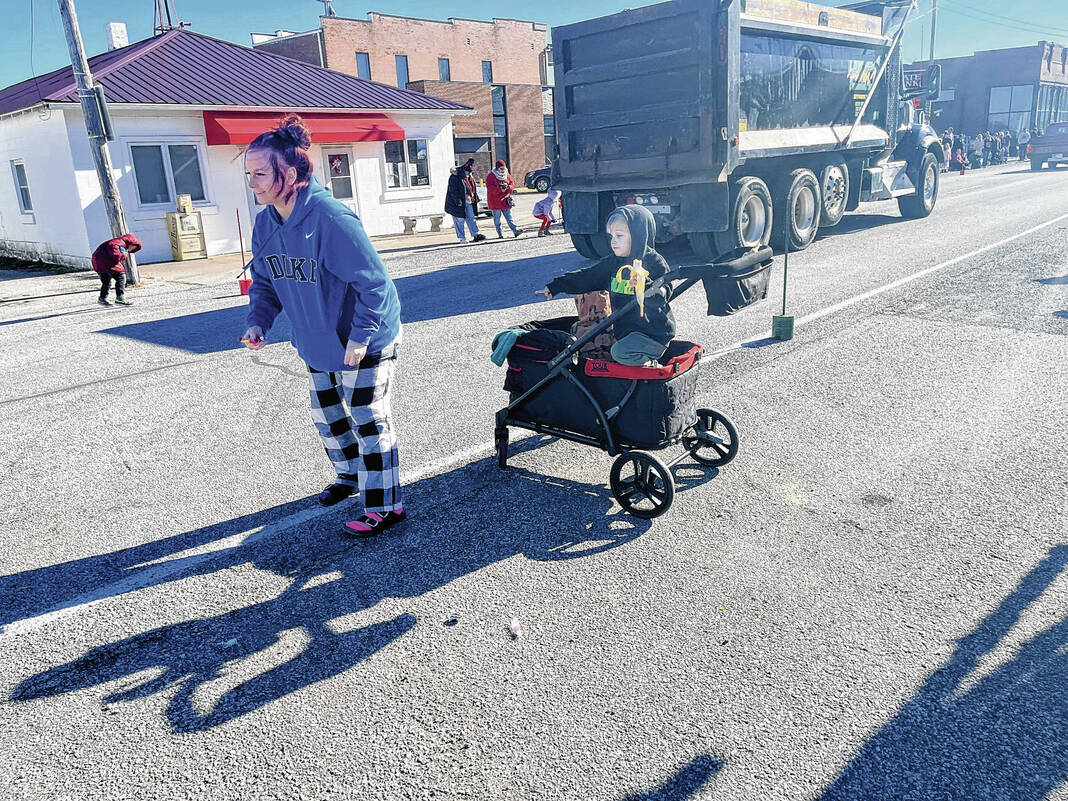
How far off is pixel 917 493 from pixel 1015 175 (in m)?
33.4

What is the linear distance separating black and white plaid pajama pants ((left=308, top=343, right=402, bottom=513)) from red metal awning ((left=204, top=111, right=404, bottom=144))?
45.7 ft

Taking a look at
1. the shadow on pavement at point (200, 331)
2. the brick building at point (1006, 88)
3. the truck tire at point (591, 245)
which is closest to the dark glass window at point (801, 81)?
the truck tire at point (591, 245)

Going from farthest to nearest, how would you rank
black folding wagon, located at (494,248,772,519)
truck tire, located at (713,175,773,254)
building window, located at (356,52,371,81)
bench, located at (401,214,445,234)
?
building window, located at (356,52,371,81) < bench, located at (401,214,445,234) < truck tire, located at (713,175,773,254) < black folding wagon, located at (494,248,772,519)

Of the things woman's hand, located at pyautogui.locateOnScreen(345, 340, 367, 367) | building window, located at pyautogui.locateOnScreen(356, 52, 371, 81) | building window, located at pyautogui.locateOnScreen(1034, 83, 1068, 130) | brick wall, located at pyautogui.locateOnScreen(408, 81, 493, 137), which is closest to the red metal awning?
woman's hand, located at pyautogui.locateOnScreen(345, 340, 367, 367)

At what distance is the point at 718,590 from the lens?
11.8 feet

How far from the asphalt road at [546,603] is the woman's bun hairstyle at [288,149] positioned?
71.1 inches

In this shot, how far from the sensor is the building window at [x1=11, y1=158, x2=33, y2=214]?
1877cm

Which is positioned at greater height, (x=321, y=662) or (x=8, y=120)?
(x=8, y=120)

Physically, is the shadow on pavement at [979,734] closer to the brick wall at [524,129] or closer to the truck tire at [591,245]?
the truck tire at [591,245]

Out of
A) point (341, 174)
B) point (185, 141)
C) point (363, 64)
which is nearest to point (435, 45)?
point (363, 64)

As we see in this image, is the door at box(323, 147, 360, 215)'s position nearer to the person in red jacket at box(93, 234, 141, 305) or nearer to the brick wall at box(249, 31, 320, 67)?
the person in red jacket at box(93, 234, 141, 305)

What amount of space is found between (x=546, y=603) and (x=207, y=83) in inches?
721

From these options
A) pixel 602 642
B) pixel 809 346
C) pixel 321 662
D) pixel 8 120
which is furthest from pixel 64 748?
pixel 8 120

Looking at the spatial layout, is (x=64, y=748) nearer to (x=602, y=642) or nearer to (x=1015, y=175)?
(x=602, y=642)
